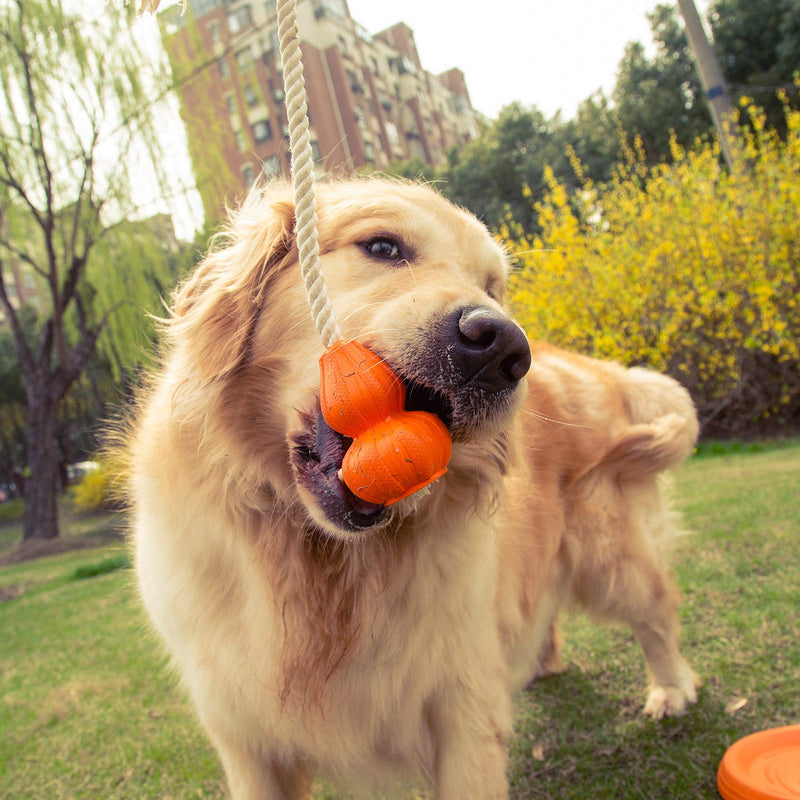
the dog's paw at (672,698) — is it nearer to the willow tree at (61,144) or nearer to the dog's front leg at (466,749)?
the dog's front leg at (466,749)

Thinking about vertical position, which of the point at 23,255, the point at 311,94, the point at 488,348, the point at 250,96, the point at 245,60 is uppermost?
the point at 311,94

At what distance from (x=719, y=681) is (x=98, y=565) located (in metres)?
7.49

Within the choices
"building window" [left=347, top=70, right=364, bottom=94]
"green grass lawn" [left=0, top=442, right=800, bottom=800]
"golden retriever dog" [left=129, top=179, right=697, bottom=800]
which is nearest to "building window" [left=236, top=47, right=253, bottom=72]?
"green grass lawn" [left=0, top=442, right=800, bottom=800]

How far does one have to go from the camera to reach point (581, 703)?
2916 mm

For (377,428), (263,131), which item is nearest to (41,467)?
(263,131)

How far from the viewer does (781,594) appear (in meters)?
3.48

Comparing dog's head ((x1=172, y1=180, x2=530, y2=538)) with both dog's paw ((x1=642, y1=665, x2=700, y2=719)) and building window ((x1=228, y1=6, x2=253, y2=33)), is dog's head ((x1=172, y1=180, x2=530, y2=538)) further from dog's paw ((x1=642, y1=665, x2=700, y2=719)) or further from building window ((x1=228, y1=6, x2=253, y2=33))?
building window ((x1=228, y1=6, x2=253, y2=33))

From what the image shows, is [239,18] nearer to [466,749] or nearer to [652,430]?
[652,430]

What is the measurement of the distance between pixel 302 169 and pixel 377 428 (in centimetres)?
58

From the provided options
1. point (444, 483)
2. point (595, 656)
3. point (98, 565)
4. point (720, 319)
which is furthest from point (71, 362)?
point (444, 483)

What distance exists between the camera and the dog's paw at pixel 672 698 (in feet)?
8.75

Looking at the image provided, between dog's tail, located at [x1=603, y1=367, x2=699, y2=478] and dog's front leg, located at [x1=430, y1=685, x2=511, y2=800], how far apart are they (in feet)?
4.61

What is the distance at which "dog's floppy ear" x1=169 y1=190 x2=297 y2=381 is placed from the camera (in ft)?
5.71

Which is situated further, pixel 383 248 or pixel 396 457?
pixel 383 248
